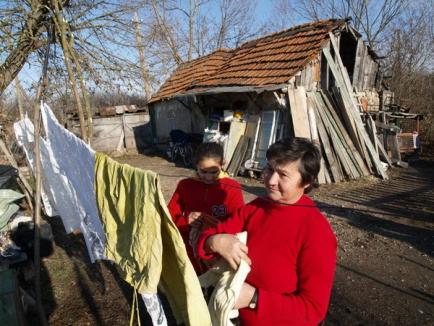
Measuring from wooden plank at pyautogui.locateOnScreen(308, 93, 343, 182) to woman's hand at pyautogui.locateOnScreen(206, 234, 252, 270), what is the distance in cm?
807

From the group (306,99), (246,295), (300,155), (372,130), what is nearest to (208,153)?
(300,155)

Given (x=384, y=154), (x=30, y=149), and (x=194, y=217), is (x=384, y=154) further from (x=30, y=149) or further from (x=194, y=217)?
(x=194, y=217)

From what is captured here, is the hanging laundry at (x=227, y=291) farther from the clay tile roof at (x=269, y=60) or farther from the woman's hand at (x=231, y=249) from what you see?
the clay tile roof at (x=269, y=60)

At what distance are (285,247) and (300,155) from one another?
1.28 feet

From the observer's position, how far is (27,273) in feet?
14.5

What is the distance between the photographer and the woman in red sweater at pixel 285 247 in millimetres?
1309

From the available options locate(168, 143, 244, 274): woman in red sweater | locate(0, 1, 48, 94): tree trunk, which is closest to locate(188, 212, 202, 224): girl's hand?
locate(168, 143, 244, 274): woman in red sweater

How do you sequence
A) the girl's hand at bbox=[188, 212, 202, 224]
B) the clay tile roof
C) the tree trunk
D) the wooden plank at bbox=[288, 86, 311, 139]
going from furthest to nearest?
the clay tile roof
the wooden plank at bbox=[288, 86, 311, 139]
the tree trunk
the girl's hand at bbox=[188, 212, 202, 224]

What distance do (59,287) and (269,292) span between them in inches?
146

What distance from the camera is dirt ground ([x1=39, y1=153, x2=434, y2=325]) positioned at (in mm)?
3543

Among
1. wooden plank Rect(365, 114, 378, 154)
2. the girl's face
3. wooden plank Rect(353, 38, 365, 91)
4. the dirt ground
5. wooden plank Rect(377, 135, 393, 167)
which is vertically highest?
wooden plank Rect(353, 38, 365, 91)

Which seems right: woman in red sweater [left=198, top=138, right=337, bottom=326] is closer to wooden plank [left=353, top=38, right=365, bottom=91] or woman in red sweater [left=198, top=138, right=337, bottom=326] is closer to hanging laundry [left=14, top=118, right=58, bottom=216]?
hanging laundry [left=14, top=118, right=58, bottom=216]

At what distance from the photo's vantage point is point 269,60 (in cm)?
1058

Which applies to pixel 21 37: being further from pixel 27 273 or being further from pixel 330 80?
pixel 330 80
